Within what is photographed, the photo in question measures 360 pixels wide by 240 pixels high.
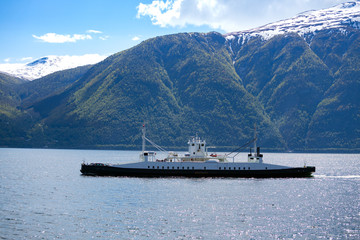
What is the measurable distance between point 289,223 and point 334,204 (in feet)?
69.3

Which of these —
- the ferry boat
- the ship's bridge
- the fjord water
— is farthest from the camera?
the ship's bridge

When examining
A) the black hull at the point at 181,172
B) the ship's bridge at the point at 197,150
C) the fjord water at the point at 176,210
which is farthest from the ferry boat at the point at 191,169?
the fjord water at the point at 176,210

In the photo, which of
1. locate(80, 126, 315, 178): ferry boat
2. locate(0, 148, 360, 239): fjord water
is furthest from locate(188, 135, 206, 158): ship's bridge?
locate(0, 148, 360, 239): fjord water

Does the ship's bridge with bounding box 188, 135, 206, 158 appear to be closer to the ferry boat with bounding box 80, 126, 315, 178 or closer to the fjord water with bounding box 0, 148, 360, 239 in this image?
the ferry boat with bounding box 80, 126, 315, 178

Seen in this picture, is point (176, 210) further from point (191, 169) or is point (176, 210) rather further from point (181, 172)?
point (191, 169)

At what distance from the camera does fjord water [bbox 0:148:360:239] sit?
178ft

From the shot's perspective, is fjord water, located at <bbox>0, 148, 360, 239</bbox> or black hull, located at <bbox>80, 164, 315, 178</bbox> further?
black hull, located at <bbox>80, 164, 315, 178</bbox>

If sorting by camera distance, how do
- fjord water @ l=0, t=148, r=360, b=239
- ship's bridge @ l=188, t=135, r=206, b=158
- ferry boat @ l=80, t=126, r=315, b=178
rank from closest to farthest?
fjord water @ l=0, t=148, r=360, b=239, ferry boat @ l=80, t=126, r=315, b=178, ship's bridge @ l=188, t=135, r=206, b=158

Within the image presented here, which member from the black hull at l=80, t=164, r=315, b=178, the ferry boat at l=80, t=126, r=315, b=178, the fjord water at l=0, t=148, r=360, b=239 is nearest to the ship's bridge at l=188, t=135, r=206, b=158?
the ferry boat at l=80, t=126, r=315, b=178

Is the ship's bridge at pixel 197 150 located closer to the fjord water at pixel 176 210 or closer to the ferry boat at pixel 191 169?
the ferry boat at pixel 191 169

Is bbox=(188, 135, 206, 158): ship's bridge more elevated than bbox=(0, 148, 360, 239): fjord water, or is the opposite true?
bbox=(188, 135, 206, 158): ship's bridge

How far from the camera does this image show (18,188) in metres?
93.5

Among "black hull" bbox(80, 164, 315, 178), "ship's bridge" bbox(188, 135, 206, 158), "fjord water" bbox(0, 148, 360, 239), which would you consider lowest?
"fjord water" bbox(0, 148, 360, 239)

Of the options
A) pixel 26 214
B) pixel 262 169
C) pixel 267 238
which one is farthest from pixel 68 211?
pixel 262 169
